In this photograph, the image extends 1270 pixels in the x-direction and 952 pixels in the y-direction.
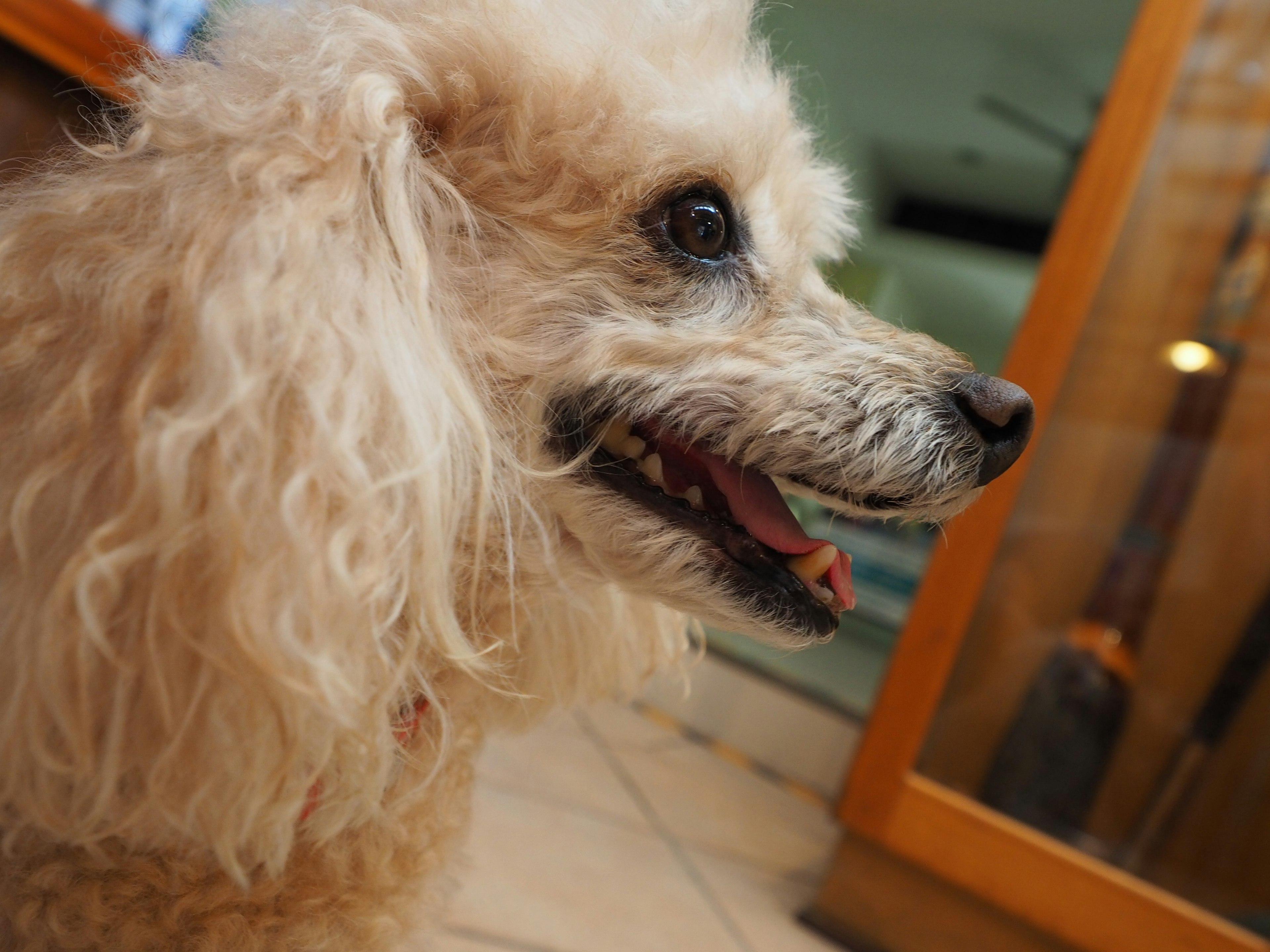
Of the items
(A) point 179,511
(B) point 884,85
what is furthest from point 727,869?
(B) point 884,85

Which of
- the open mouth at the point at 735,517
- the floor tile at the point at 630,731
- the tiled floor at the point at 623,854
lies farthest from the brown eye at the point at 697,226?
the floor tile at the point at 630,731

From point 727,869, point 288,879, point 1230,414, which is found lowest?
point 727,869

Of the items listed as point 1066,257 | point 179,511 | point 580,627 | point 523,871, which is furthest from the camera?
point 1066,257

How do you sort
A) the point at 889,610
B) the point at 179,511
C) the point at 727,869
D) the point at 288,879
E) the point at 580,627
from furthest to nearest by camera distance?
the point at 889,610, the point at 727,869, the point at 580,627, the point at 288,879, the point at 179,511

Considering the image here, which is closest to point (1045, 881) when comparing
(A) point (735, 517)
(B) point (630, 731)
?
(A) point (735, 517)

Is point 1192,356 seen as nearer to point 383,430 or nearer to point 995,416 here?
point 995,416

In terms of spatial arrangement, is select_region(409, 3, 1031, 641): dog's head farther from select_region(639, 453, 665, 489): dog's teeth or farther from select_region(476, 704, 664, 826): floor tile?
select_region(476, 704, 664, 826): floor tile

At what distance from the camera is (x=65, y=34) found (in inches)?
38.1

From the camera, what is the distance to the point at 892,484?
0.62 m

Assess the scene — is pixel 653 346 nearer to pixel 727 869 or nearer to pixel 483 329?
pixel 483 329

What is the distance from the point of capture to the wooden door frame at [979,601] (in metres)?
1.11

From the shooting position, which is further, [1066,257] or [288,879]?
[1066,257]

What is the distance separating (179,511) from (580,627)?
1.23ft

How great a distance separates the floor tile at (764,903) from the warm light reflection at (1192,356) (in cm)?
96
